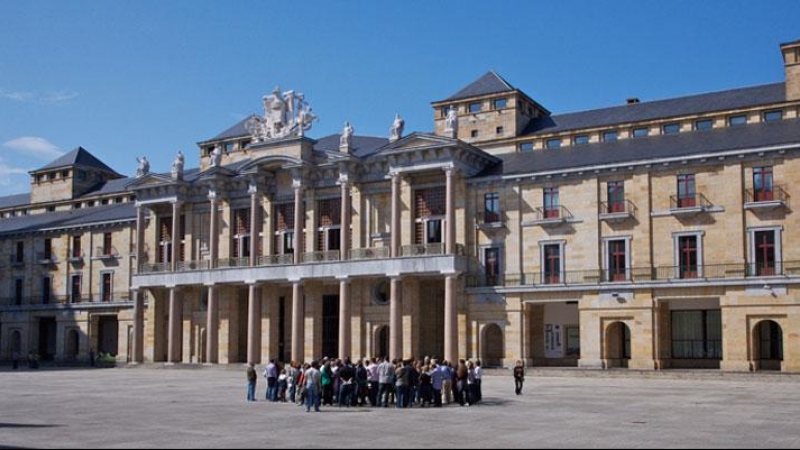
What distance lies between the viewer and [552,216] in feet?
180

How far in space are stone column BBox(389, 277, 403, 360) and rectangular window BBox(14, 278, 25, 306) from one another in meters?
41.9

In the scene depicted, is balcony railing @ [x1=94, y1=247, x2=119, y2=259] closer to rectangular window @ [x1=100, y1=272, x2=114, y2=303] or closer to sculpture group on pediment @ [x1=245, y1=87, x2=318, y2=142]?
rectangular window @ [x1=100, y1=272, x2=114, y2=303]

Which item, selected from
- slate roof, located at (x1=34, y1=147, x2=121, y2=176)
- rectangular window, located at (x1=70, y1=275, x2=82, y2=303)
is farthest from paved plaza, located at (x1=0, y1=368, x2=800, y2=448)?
slate roof, located at (x1=34, y1=147, x2=121, y2=176)

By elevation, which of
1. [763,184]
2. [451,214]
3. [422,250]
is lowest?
[422,250]

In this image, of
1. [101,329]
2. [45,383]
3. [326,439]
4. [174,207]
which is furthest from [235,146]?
[326,439]

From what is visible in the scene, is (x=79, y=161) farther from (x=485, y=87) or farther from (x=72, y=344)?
(x=485, y=87)

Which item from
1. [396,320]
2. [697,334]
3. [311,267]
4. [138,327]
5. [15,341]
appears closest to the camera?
[697,334]

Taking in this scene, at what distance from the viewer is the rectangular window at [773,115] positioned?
53.7 metres

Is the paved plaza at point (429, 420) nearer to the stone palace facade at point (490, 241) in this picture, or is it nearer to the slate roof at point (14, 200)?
the stone palace facade at point (490, 241)

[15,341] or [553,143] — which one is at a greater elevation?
[553,143]

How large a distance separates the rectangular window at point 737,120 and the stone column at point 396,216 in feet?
66.7

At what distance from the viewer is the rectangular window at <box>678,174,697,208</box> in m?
50.8

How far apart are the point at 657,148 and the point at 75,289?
50920 mm

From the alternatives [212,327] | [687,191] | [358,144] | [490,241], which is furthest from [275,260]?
[687,191]
